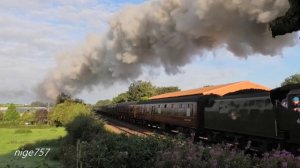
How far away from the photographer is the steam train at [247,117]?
41.2 ft

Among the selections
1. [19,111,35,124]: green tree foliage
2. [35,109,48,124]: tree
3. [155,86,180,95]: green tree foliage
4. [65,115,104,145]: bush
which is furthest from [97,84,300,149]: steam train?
[155,86,180,95]: green tree foliage

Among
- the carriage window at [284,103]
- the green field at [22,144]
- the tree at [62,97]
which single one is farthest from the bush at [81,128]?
the tree at [62,97]

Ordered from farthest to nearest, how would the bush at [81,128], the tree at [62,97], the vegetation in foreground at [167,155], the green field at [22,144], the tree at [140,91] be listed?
the tree at [140,91], the tree at [62,97], the bush at [81,128], the green field at [22,144], the vegetation in foreground at [167,155]

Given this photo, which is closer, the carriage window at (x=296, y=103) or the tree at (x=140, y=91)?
the carriage window at (x=296, y=103)

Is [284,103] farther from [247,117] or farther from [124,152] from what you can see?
[124,152]

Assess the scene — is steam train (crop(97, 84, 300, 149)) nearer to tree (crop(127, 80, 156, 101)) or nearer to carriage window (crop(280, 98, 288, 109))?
carriage window (crop(280, 98, 288, 109))

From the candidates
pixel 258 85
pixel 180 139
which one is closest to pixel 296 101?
Answer: pixel 180 139

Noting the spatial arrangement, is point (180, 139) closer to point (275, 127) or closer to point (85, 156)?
point (85, 156)

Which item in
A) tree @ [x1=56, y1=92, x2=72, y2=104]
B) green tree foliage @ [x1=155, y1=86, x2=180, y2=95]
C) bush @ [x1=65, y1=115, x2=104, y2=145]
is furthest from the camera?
green tree foliage @ [x1=155, y1=86, x2=180, y2=95]

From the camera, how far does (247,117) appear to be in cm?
1547

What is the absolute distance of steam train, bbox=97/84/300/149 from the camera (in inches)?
494

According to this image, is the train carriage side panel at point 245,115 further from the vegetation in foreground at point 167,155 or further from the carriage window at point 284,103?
the vegetation in foreground at point 167,155

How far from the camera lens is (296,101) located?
12.1m

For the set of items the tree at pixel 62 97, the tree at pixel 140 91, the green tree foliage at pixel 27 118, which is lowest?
the green tree foliage at pixel 27 118
